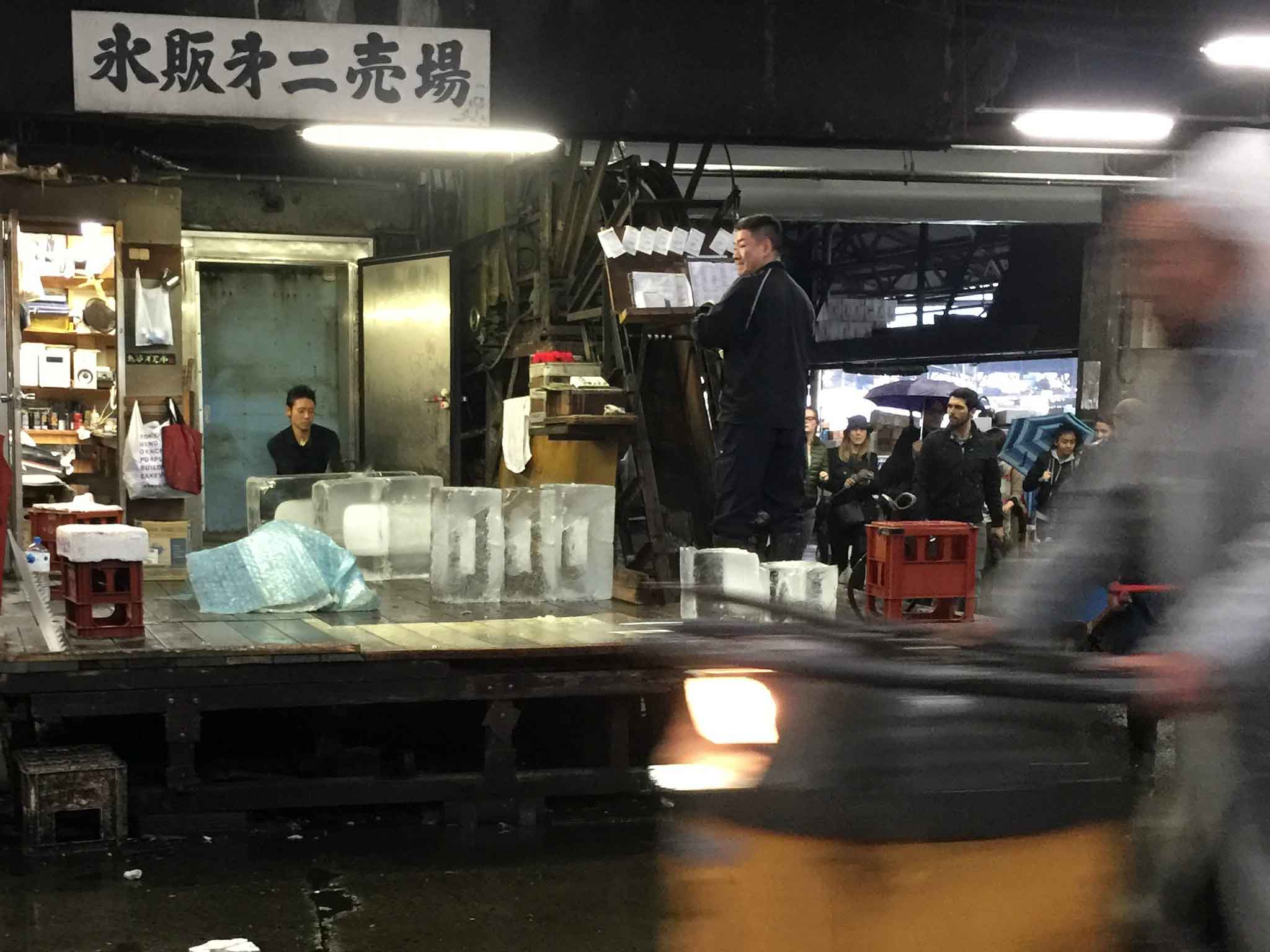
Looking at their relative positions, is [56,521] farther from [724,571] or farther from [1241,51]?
[1241,51]

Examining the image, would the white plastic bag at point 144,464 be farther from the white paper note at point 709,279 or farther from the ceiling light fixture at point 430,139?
the white paper note at point 709,279

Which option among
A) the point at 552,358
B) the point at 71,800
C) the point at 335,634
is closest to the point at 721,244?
the point at 552,358

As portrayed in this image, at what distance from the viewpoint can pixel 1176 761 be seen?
3016 millimetres

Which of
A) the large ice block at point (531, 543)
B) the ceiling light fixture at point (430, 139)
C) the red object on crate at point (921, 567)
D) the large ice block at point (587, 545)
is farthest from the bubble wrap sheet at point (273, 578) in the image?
the red object on crate at point (921, 567)

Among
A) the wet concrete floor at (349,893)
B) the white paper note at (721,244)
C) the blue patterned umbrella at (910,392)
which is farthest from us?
the blue patterned umbrella at (910,392)

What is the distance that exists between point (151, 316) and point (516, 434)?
11.7ft

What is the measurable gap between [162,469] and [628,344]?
465 centimetres

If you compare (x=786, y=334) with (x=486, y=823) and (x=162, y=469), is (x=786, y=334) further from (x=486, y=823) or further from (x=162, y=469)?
(x=162, y=469)

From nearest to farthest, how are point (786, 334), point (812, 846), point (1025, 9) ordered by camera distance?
point (812, 846), point (786, 334), point (1025, 9)

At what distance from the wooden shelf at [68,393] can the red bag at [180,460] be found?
1005 mm

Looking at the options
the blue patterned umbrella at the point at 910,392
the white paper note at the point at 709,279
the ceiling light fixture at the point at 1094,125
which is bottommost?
the blue patterned umbrella at the point at 910,392

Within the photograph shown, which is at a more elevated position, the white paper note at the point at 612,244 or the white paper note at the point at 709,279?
the white paper note at the point at 612,244

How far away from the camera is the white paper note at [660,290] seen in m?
9.57

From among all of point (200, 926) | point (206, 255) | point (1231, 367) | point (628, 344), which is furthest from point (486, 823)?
point (206, 255)
